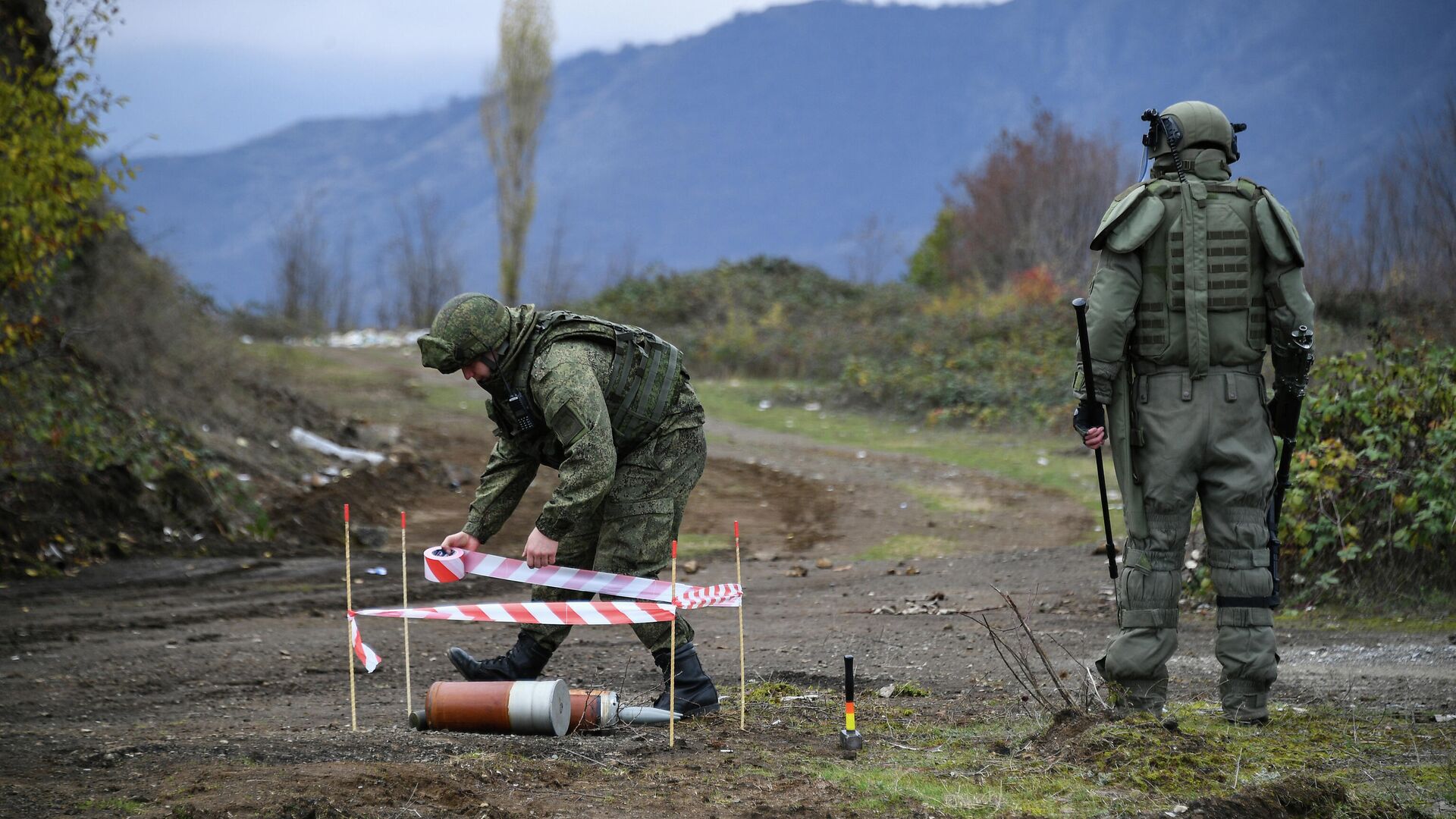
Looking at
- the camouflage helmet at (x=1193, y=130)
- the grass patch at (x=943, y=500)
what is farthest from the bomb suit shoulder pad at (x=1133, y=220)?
the grass patch at (x=943, y=500)

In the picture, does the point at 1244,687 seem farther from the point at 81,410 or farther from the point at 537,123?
the point at 537,123

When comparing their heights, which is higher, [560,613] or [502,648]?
[560,613]

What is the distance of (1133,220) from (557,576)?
285cm

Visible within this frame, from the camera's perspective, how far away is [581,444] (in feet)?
16.5

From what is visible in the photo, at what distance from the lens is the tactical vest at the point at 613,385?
17.5 ft

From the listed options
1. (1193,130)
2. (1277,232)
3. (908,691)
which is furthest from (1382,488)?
(1193,130)

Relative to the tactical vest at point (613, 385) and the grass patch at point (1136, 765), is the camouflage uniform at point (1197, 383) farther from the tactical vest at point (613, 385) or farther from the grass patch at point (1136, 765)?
the tactical vest at point (613, 385)

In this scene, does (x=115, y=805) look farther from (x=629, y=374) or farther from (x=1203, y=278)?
(x=1203, y=278)

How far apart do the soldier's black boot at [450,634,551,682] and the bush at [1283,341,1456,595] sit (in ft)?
16.9

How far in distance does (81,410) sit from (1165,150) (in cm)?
1163

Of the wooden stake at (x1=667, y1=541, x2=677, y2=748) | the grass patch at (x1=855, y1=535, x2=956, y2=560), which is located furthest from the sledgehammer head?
the grass patch at (x1=855, y1=535, x2=956, y2=560)

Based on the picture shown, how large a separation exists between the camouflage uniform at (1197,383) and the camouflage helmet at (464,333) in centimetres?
246

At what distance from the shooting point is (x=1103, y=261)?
5156mm

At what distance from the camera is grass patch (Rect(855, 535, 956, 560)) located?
1173 cm
